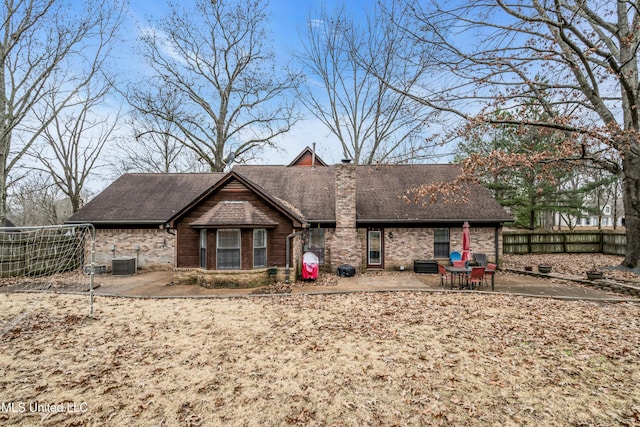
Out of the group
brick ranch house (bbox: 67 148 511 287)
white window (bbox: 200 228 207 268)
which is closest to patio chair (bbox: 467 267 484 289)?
brick ranch house (bbox: 67 148 511 287)

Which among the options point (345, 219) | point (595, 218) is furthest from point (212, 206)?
point (595, 218)

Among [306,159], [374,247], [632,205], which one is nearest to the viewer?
[632,205]

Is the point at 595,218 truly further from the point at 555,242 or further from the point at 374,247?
the point at 374,247

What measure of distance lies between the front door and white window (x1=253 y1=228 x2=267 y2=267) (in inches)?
222

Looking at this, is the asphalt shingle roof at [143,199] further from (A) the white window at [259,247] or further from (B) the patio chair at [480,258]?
(B) the patio chair at [480,258]

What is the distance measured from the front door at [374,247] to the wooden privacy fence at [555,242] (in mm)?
12086

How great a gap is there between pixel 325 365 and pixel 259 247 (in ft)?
24.6


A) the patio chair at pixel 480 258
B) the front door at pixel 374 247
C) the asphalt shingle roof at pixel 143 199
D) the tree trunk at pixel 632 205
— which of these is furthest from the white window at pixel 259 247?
the tree trunk at pixel 632 205

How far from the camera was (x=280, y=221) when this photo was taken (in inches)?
500

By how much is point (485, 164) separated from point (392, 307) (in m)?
8.03

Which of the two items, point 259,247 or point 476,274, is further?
point 259,247

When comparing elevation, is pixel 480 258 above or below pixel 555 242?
below

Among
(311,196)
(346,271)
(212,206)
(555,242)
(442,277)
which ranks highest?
(311,196)

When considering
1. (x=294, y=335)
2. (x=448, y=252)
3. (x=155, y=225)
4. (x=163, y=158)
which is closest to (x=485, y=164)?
(x=448, y=252)
